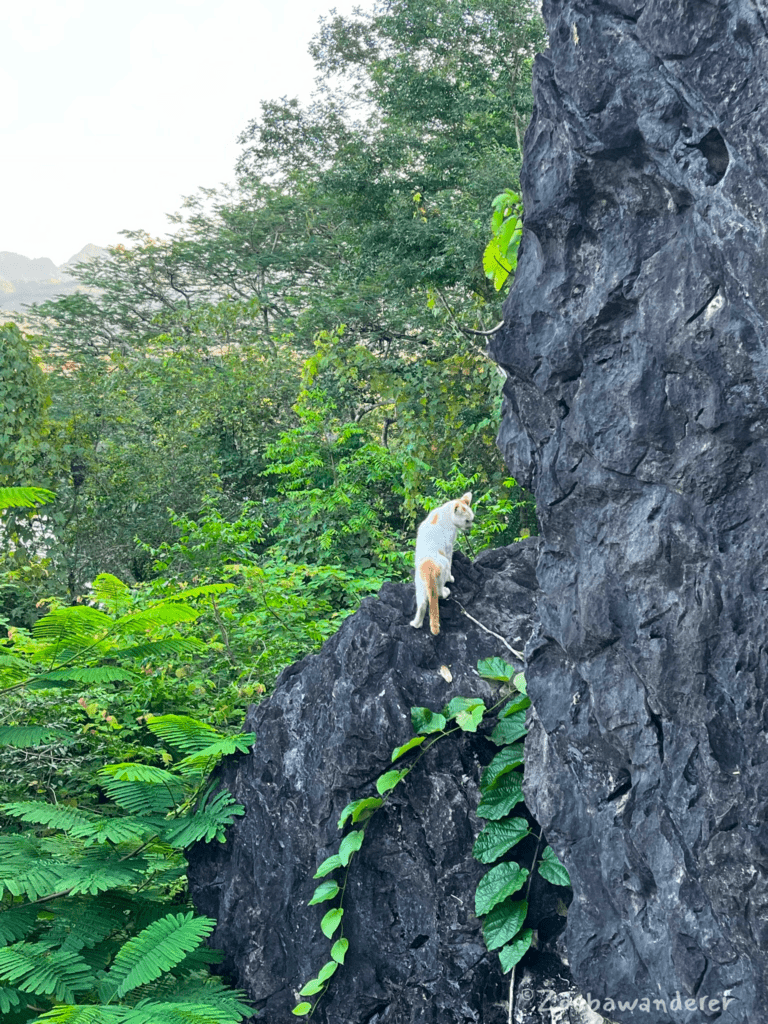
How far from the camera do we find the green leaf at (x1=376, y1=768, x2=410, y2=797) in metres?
3.04

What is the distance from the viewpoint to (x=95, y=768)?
4.32m

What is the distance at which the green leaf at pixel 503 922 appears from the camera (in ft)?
9.06

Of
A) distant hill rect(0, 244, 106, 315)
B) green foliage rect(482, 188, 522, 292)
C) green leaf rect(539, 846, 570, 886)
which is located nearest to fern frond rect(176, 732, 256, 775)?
green leaf rect(539, 846, 570, 886)

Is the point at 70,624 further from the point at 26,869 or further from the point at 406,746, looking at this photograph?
the point at 406,746

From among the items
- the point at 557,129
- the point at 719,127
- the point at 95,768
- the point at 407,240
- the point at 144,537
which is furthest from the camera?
the point at 407,240

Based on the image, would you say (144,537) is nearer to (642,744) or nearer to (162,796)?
(162,796)

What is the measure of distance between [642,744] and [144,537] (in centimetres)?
769

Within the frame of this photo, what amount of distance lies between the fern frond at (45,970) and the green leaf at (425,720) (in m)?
1.43

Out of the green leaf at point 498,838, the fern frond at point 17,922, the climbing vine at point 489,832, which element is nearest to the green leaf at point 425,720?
the climbing vine at point 489,832

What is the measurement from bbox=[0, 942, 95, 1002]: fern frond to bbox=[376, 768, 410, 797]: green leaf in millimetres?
1175

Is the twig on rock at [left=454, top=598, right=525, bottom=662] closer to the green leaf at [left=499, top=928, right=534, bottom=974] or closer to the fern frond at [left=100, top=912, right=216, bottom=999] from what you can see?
the green leaf at [left=499, top=928, right=534, bottom=974]

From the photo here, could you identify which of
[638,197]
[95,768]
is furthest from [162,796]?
[638,197]

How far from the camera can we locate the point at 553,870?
9.29 feet

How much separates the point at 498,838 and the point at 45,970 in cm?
162
